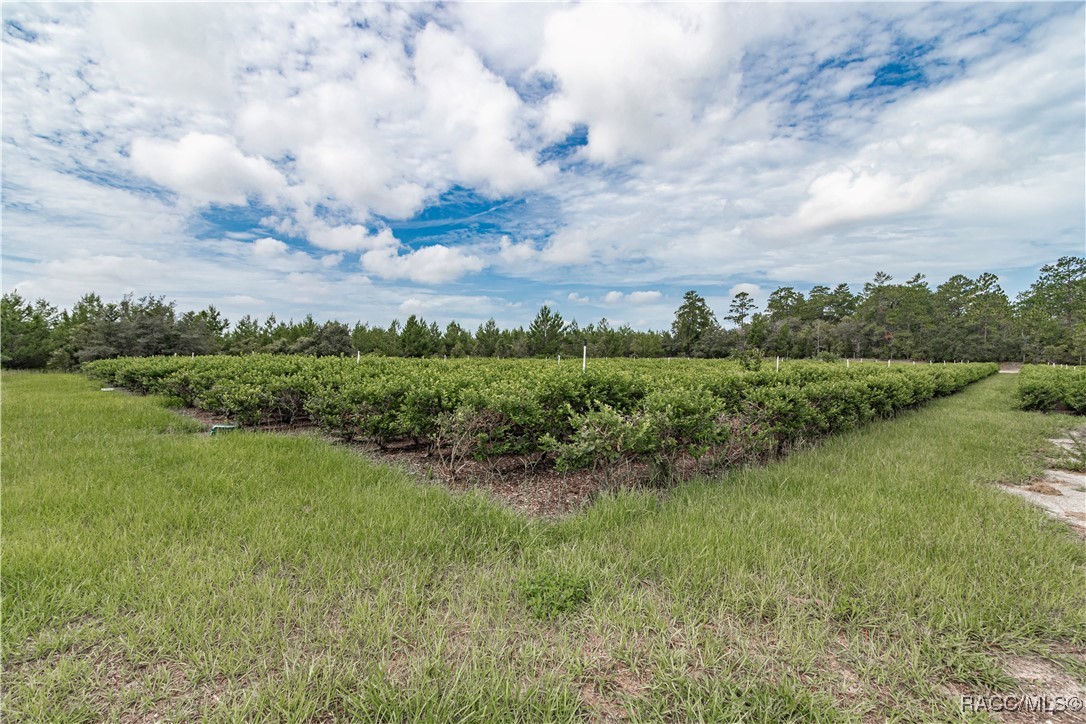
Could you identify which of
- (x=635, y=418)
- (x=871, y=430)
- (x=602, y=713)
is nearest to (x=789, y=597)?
(x=602, y=713)

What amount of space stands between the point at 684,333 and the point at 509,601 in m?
46.8

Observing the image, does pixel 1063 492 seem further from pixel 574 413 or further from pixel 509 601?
pixel 509 601

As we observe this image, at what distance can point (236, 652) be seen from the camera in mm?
1770

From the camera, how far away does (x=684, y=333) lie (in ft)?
151

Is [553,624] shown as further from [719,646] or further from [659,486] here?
[659,486]

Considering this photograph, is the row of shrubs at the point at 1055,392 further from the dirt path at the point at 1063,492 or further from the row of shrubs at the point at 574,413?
the row of shrubs at the point at 574,413

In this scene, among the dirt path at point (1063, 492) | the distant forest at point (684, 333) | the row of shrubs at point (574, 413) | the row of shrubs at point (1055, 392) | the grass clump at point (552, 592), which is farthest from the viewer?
the distant forest at point (684, 333)

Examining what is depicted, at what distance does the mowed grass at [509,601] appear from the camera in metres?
1.60

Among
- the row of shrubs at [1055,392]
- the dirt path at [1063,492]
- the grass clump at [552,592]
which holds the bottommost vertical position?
the dirt path at [1063,492]

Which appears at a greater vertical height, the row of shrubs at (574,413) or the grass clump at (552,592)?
the row of shrubs at (574,413)

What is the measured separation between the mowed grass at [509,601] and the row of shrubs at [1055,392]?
35.0ft

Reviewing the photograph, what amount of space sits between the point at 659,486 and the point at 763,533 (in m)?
1.41

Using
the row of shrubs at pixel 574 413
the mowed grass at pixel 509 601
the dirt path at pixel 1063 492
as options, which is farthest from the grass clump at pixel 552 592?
the dirt path at pixel 1063 492

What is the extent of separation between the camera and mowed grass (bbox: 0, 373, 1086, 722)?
1.60 m
